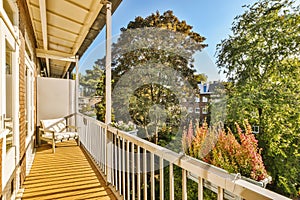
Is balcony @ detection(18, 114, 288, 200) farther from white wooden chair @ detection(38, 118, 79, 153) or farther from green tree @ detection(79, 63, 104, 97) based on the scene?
green tree @ detection(79, 63, 104, 97)

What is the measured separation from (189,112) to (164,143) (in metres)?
1.26

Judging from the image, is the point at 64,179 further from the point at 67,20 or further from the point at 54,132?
the point at 67,20

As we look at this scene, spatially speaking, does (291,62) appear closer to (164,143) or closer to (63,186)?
(164,143)

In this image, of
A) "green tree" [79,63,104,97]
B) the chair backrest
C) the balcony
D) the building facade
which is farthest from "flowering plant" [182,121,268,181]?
"green tree" [79,63,104,97]

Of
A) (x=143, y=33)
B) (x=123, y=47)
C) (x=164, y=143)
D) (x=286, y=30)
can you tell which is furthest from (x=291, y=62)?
(x=123, y=47)

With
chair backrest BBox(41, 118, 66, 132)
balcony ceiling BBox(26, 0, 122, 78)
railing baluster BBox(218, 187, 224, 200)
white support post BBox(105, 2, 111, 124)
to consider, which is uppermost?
balcony ceiling BBox(26, 0, 122, 78)

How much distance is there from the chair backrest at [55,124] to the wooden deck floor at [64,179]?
108 cm

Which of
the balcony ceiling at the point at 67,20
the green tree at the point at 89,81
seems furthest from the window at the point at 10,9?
the green tree at the point at 89,81

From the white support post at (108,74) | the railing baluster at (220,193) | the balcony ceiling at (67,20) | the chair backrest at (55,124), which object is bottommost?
the chair backrest at (55,124)

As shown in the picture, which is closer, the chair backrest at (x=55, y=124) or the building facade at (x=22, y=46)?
the building facade at (x=22, y=46)

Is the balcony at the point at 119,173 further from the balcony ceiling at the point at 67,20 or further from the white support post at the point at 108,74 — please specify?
the balcony ceiling at the point at 67,20

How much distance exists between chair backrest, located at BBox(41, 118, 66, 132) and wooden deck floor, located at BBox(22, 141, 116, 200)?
108 cm

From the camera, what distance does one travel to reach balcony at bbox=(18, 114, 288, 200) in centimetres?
107

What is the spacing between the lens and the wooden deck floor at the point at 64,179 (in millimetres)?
2617
